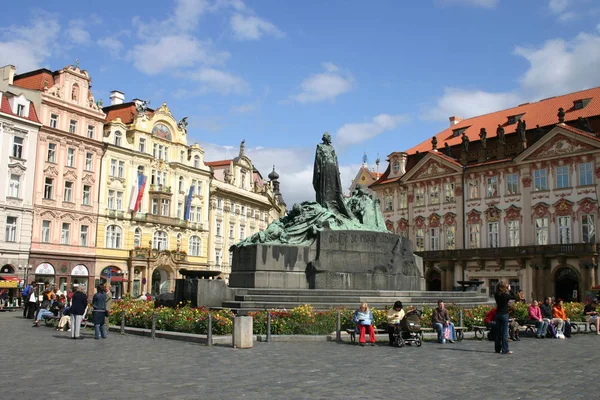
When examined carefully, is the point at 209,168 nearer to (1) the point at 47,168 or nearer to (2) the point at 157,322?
(1) the point at 47,168

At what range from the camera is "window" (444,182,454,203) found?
157 feet

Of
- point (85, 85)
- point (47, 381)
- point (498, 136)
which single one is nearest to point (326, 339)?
point (47, 381)

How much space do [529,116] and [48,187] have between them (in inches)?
1343

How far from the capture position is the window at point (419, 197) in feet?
164

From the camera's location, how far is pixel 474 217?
45.8m

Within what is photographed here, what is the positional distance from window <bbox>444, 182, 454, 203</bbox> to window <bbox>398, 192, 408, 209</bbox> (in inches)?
161

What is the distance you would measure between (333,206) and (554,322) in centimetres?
735

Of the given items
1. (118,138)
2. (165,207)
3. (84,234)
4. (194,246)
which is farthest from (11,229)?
(194,246)

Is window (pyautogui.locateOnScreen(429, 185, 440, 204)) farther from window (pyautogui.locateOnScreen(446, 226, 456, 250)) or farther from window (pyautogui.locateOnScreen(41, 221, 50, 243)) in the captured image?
window (pyautogui.locateOnScreen(41, 221, 50, 243))

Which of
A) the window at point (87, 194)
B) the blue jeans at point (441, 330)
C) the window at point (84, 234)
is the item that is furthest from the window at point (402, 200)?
the blue jeans at point (441, 330)

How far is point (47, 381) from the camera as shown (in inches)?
349

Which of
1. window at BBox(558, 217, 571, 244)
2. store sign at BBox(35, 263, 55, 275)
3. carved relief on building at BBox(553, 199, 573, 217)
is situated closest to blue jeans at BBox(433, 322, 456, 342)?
window at BBox(558, 217, 571, 244)

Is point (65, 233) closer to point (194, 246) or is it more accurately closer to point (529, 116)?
point (194, 246)

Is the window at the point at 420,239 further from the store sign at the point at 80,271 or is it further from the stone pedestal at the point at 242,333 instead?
the stone pedestal at the point at 242,333
